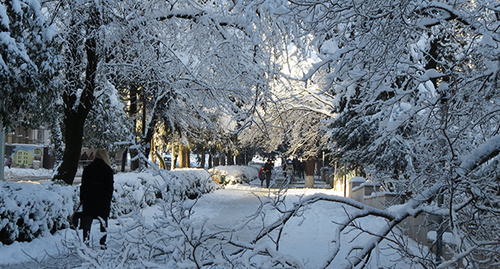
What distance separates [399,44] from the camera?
4.97 m

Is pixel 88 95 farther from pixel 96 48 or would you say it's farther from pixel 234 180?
pixel 234 180

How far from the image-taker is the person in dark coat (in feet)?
24.1

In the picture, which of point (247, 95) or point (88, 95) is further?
point (88, 95)

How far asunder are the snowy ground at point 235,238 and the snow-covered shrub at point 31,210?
0.18 meters

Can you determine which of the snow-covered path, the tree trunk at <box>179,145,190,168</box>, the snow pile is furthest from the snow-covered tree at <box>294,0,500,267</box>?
the tree trunk at <box>179,145,190,168</box>

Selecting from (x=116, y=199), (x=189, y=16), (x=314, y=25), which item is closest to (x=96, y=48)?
(x=189, y=16)

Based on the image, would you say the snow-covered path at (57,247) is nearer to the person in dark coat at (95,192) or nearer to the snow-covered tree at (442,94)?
the person in dark coat at (95,192)

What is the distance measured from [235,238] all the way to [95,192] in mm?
2511

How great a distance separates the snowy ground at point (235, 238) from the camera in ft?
11.6

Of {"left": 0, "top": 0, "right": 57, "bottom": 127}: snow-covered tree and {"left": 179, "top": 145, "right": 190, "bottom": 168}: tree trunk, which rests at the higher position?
{"left": 0, "top": 0, "right": 57, "bottom": 127}: snow-covered tree

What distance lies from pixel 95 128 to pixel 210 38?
33.3 ft

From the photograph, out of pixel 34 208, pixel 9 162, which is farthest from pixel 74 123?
pixel 9 162

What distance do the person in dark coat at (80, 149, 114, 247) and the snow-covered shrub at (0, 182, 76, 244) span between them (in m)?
1.07

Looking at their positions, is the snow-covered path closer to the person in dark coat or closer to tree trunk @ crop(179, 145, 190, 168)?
the person in dark coat
